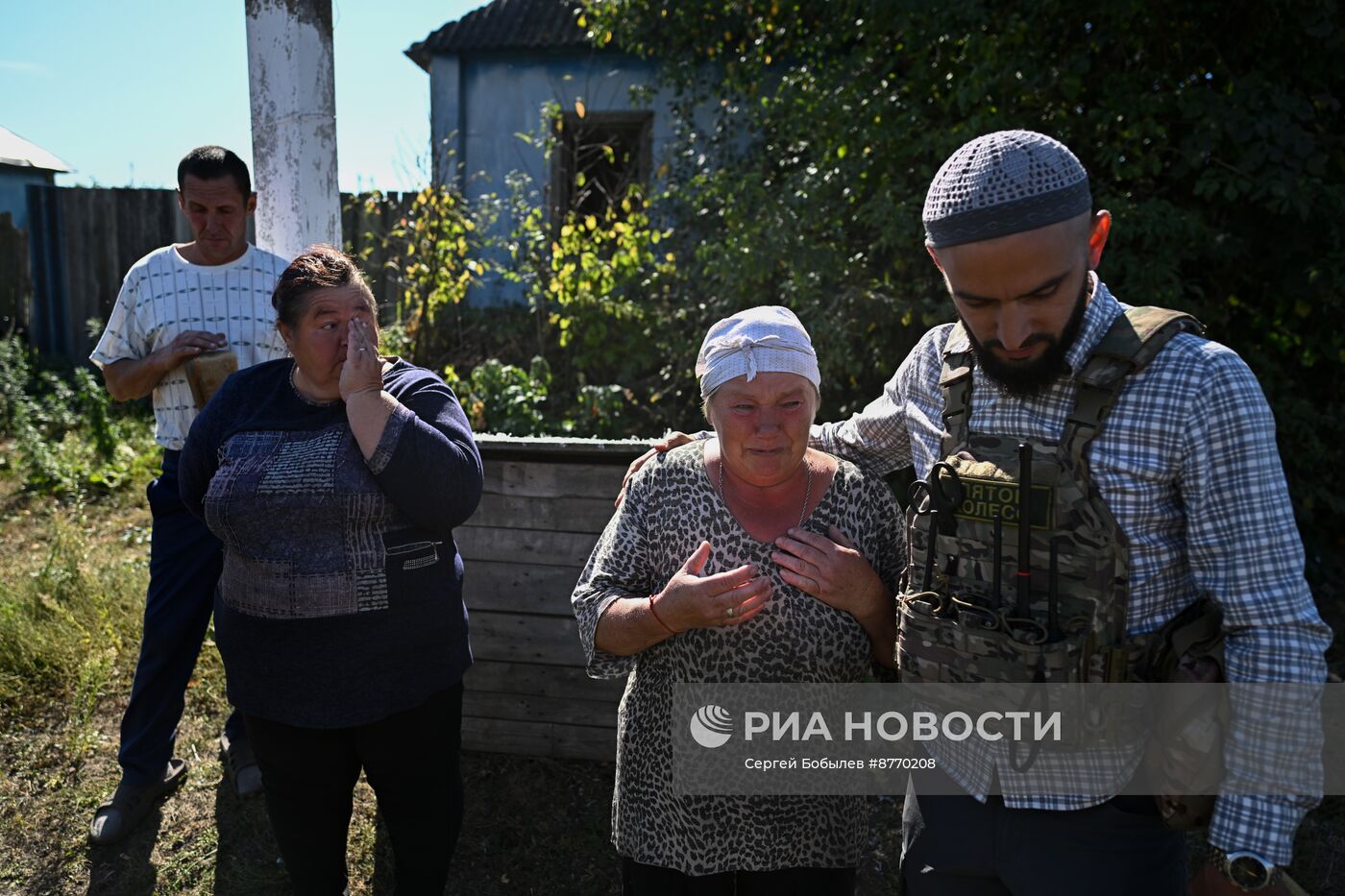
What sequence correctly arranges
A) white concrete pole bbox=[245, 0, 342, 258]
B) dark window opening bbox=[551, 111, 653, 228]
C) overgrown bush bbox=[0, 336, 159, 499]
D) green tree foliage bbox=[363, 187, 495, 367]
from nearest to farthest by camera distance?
white concrete pole bbox=[245, 0, 342, 258]
green tree foliage bbox=[363, 187, 495, 367]
overgrown bush bbox=[0, 336, 159, 499]
dark window opening bbox=[551, 111, 653, 228]

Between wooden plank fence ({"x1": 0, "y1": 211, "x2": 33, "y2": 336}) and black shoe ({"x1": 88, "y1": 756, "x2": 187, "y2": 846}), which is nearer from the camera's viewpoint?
black shoe ({"x1": 88, "y1": 756, "x2": 187, "y2": 846})

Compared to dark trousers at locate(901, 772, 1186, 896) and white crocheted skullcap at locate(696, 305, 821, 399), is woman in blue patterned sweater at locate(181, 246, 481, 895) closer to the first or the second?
white crocheted skullcap at locate(696, 305, 821, 399)

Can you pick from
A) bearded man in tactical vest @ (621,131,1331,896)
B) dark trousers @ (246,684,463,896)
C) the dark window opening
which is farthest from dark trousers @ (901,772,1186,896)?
the dark window opening

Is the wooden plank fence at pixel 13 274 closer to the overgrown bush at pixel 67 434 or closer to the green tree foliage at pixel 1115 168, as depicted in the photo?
the overgrown bush at pixel 67 434

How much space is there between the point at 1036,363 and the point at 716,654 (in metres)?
0.90

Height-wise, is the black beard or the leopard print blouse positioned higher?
the black beard

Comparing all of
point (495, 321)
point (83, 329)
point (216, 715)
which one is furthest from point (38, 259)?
point (216, 715)

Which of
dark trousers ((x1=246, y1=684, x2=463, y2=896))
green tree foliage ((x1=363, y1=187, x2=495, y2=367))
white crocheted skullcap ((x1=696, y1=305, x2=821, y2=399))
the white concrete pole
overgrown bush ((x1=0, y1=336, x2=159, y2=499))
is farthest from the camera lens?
overgrown bush ((x1=0, y1=336, x2=159, y2=499))

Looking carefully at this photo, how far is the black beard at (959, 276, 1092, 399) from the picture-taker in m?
1.63

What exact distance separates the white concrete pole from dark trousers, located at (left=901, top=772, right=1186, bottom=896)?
289cm

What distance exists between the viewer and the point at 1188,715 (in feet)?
5.13

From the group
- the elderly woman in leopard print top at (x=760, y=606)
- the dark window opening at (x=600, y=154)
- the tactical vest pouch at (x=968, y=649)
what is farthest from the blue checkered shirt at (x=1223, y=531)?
the dark window opening at (x=600, y=154)

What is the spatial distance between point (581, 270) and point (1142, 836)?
16.3 feet

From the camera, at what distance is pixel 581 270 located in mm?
6109
